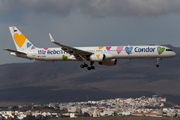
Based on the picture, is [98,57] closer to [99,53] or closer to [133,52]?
[99,53]

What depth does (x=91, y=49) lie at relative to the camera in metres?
77.5

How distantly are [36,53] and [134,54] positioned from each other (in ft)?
83.3

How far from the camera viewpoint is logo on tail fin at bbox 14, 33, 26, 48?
84.7 m

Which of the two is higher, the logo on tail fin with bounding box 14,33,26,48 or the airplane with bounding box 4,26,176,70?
the logo on tail fin with bounding box 14,33,26,48

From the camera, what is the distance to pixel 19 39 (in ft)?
280

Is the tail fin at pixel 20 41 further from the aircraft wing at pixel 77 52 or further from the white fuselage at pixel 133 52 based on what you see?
the white fuselage at pixel 133 52

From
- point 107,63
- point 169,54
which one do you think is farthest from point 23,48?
point 169,54

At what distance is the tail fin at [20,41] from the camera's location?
3305 inches

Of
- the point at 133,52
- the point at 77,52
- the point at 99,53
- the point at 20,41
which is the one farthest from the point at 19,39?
the point at 133,52

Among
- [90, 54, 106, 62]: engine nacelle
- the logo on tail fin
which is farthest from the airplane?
the logo on tail fin

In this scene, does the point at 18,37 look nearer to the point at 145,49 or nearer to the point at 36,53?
the point at 36,53

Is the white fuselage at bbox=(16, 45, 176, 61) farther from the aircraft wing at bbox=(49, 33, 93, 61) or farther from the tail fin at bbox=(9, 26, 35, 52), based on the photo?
the tail fin at bbox=(9, 26, 35, 52)

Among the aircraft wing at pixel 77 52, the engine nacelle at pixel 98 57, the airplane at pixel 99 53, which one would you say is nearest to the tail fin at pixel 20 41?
the airplane at pixel 99 53

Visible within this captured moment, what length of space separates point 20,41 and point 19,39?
81 centimetres
